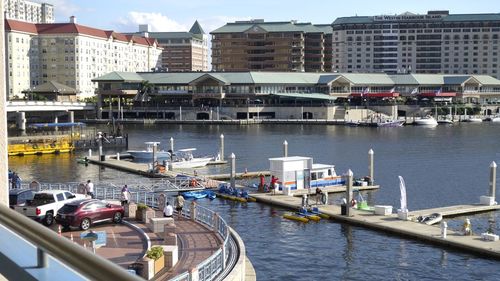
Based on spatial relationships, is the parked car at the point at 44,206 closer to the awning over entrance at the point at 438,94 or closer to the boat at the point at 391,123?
the boat at the point at 391,123

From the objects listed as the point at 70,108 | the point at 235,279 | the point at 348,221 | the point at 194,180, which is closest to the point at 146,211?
the point at 235,279

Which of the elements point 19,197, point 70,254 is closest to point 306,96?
point 19,197

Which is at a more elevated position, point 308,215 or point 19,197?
point 19,197

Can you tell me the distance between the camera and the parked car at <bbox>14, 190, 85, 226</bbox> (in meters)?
29.0

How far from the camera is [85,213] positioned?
28.2 meters

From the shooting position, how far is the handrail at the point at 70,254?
283 cm

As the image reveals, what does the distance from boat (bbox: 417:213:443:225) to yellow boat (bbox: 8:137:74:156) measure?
5882cm

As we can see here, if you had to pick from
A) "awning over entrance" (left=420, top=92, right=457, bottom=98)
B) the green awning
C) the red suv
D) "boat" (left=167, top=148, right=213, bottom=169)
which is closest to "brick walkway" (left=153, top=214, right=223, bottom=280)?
the red suv

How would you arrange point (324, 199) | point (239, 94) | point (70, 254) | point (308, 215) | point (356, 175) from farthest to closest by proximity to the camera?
point (239, 94) < point (356, 175) < point (324, 199) < point (308, 215) < point (70, 254)

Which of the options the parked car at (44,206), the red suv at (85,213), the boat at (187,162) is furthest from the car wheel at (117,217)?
the boat at (187,162)

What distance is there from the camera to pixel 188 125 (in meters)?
165

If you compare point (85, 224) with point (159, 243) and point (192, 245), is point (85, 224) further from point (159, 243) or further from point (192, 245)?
point (192, 245)

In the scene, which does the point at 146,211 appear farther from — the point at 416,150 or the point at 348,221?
the point at 416,150

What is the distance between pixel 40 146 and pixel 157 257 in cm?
7158
